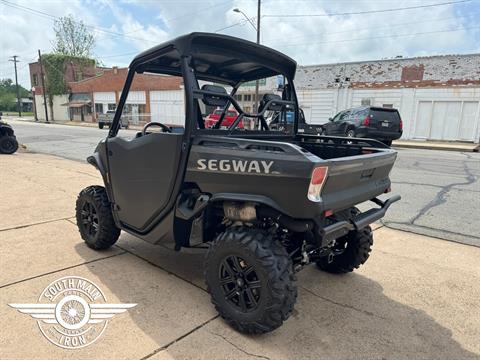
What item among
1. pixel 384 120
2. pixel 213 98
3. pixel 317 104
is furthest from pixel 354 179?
pixel 317 104

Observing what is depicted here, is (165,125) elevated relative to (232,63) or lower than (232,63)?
lower

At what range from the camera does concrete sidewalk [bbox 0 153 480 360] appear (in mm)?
2350

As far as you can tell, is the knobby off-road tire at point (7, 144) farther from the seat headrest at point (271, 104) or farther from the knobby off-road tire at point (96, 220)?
the seat headrest at point (271, 104)

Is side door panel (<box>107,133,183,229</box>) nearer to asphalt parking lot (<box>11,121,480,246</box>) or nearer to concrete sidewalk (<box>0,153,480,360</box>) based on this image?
asphalt parking lot (<box>11,121,480,246</box>)

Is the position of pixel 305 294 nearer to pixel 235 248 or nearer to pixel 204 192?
pixel 235 248

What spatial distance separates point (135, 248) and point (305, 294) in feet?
6.71

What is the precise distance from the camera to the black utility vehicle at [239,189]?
2309 millimetres

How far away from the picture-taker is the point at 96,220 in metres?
3.83

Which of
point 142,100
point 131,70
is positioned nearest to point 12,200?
point 142,100

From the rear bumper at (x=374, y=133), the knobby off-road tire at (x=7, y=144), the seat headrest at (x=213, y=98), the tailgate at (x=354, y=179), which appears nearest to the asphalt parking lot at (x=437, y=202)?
the seat headrest at (x=213, y=98)

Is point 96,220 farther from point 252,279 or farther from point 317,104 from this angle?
point 317,104

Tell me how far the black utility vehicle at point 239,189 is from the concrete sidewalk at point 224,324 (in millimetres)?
243

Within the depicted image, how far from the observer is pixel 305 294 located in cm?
314

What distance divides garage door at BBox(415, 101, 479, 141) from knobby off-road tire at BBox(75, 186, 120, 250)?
2226cm
